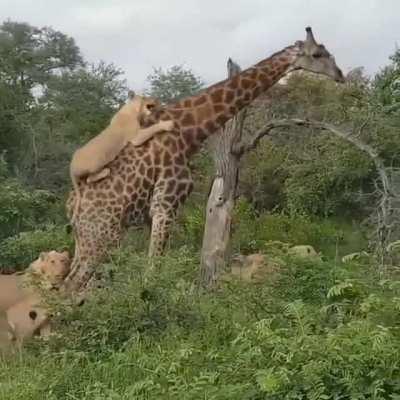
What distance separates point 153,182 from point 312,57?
1.72 m

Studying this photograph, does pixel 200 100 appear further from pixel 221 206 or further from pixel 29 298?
pixel 29 298

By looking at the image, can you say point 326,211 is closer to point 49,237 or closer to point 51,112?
point 49,237

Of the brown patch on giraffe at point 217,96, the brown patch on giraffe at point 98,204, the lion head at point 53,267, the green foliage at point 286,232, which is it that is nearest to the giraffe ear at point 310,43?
the brown patch on giraffe at point 217,96

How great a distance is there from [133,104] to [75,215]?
99 cm

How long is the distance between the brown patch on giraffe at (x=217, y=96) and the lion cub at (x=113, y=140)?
495 millimetres

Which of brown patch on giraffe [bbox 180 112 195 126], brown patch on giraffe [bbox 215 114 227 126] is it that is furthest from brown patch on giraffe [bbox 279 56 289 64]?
brown patch on giraffe [bbox 180 112 195 126]

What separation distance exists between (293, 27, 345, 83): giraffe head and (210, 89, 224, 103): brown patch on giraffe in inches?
26.7

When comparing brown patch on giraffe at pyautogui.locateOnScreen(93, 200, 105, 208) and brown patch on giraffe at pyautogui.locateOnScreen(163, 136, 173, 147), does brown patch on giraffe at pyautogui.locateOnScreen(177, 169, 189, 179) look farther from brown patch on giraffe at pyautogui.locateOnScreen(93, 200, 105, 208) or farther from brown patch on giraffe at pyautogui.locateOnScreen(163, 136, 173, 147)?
brown patch on giraffe at pyautogui.locateOnScreen(93, 200, 105, 208)

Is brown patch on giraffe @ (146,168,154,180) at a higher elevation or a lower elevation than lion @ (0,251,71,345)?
higher

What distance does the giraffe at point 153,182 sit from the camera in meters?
7.44

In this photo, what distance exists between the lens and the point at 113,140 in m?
7.54

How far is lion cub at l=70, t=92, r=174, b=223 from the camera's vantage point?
746cm

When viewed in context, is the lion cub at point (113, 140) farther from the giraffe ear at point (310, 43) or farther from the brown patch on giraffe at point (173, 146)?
the giraffe ear at point (310, 43)

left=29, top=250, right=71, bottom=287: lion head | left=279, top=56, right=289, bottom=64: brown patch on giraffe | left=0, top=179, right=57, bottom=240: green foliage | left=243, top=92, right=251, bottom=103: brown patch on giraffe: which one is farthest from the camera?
left=0, top=179, right=57, bottom=240: green foliage
